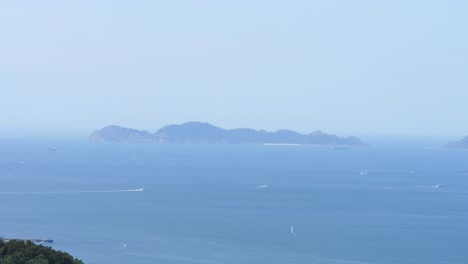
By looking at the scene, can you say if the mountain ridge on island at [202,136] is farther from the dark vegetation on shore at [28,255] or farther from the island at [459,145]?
the dark vegetation on shore at [28,255]

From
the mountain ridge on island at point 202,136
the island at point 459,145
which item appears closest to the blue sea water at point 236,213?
the mountain ridge on island at point 202,136

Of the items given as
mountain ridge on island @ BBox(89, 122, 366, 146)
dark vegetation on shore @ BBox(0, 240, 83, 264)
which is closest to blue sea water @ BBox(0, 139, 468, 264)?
dark vegetation on shore @ BBox(0, 240, 83, 264)

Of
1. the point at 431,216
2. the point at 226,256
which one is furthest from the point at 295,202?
the point at 226,256

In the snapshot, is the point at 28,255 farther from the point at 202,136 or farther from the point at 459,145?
the point at 459,145

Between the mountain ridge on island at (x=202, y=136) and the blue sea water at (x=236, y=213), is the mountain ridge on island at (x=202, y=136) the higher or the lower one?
the higher one

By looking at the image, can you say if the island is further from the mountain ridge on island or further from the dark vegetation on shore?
the dark vegetation on shore

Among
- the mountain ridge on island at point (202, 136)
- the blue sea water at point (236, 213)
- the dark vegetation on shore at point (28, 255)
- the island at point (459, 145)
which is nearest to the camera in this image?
the dark vegetation on shore at point (28, 255)
